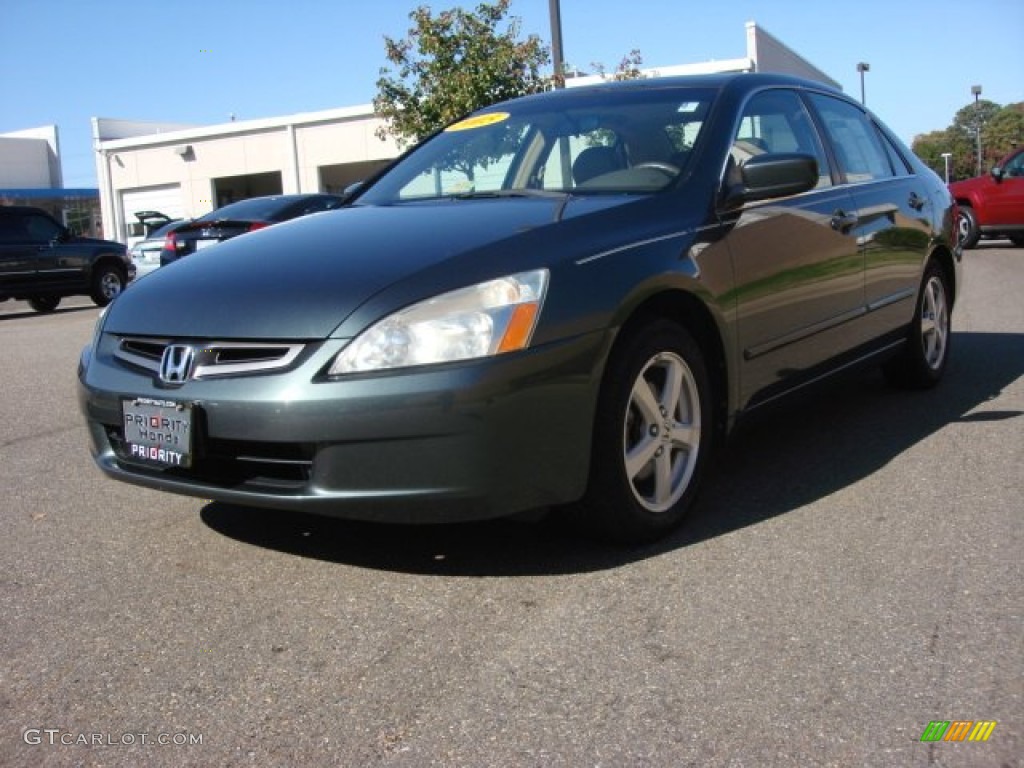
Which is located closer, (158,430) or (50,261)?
(158,430)

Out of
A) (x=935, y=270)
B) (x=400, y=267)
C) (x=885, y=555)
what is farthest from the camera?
(x=935, y=270)

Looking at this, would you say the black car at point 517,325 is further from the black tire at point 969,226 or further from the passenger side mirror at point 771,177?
the black tire at point 969,226

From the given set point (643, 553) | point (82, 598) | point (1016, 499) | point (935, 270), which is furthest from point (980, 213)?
point (82, 598)

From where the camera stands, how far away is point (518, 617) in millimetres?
2943

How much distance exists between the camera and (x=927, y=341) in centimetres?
591

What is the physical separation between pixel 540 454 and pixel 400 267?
0.69 metres

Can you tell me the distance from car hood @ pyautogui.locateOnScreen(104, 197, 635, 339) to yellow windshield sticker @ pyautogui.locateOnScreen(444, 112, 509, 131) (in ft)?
3.09

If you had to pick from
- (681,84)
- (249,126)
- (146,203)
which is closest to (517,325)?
(681,84)

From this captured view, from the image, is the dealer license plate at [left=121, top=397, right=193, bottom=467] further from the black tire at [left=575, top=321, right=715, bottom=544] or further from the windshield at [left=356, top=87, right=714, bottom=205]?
the windshield at [left=356, top=87, right=714, bottom=205]

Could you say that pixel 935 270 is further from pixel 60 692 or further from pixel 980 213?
pixel 980 213

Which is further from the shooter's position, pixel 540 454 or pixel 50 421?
pixel 50 421

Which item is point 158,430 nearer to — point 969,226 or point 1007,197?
point 1007,197

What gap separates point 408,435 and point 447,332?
0.31 metres

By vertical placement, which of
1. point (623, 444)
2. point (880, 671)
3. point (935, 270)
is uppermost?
point (935, 270)
